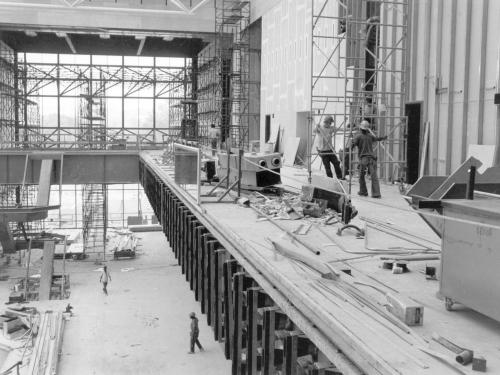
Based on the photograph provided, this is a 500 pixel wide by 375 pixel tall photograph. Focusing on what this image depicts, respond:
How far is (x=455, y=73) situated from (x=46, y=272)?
1747 centimetres

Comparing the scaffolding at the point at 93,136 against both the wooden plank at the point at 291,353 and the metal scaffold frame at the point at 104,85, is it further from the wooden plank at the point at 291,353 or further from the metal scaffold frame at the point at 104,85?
the wooden plank at the point at 291,353

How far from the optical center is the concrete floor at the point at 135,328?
1589 centimetres

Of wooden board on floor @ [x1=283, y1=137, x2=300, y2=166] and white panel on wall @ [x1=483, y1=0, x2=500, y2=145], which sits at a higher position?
white panel on wall @ [x1=483, y1=0, x2=500, y2=145]

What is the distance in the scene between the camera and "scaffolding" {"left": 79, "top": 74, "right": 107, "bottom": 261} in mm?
35375

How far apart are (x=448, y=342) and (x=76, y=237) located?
110 ft

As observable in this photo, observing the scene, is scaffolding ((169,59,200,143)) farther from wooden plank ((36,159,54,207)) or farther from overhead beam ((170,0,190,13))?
wooden plank ((36,159,54,207))

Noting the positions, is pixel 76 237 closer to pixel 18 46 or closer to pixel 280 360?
pixel 18 46

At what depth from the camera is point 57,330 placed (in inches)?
704

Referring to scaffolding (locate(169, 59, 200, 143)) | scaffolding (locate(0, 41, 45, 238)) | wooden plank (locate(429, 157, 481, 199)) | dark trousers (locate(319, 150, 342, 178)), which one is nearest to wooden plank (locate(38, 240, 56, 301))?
scaffolding (locate(0, 41, 45, 238))

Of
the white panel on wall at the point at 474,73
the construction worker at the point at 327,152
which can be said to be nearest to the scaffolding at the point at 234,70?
the construction worker at the point at 327,152

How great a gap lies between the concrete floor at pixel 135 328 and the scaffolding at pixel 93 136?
7976 millimetres

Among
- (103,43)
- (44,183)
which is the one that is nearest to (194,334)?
(44,183)

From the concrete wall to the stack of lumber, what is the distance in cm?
1078

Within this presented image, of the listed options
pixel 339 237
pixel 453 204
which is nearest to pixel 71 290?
pixel 339 237
